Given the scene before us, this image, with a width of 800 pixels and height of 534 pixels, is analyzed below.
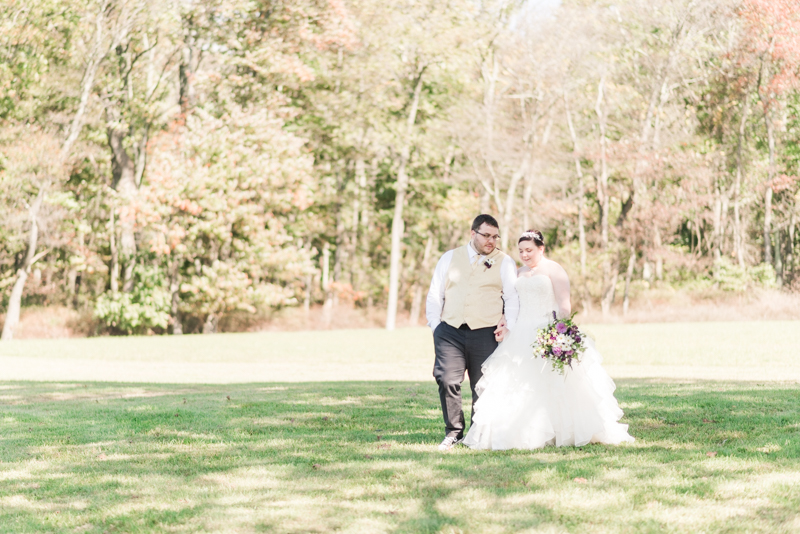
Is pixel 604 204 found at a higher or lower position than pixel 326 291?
higher

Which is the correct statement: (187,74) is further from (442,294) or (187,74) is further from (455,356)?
(455,356)

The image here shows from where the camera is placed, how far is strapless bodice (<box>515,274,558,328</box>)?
7297 millimetres

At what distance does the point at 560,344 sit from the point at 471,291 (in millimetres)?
871

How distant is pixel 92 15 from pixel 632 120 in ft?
77.4

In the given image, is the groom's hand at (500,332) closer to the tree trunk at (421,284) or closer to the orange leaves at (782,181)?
the orange leaves at (782,181)

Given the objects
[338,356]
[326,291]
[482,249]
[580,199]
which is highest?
[580,199]

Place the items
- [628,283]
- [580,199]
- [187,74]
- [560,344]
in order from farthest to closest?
[580,199]
[628,283]
[187,74]
[560,344]

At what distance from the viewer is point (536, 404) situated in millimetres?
7141

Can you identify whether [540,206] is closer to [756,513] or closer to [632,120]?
[632,120]

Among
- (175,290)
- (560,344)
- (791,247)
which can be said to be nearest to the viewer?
(560,344)

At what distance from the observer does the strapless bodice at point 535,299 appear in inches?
287

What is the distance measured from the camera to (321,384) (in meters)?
14.5

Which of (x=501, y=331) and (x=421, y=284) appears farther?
(x=421, y=284)

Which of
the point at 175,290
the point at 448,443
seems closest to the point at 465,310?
the point at 448,443
